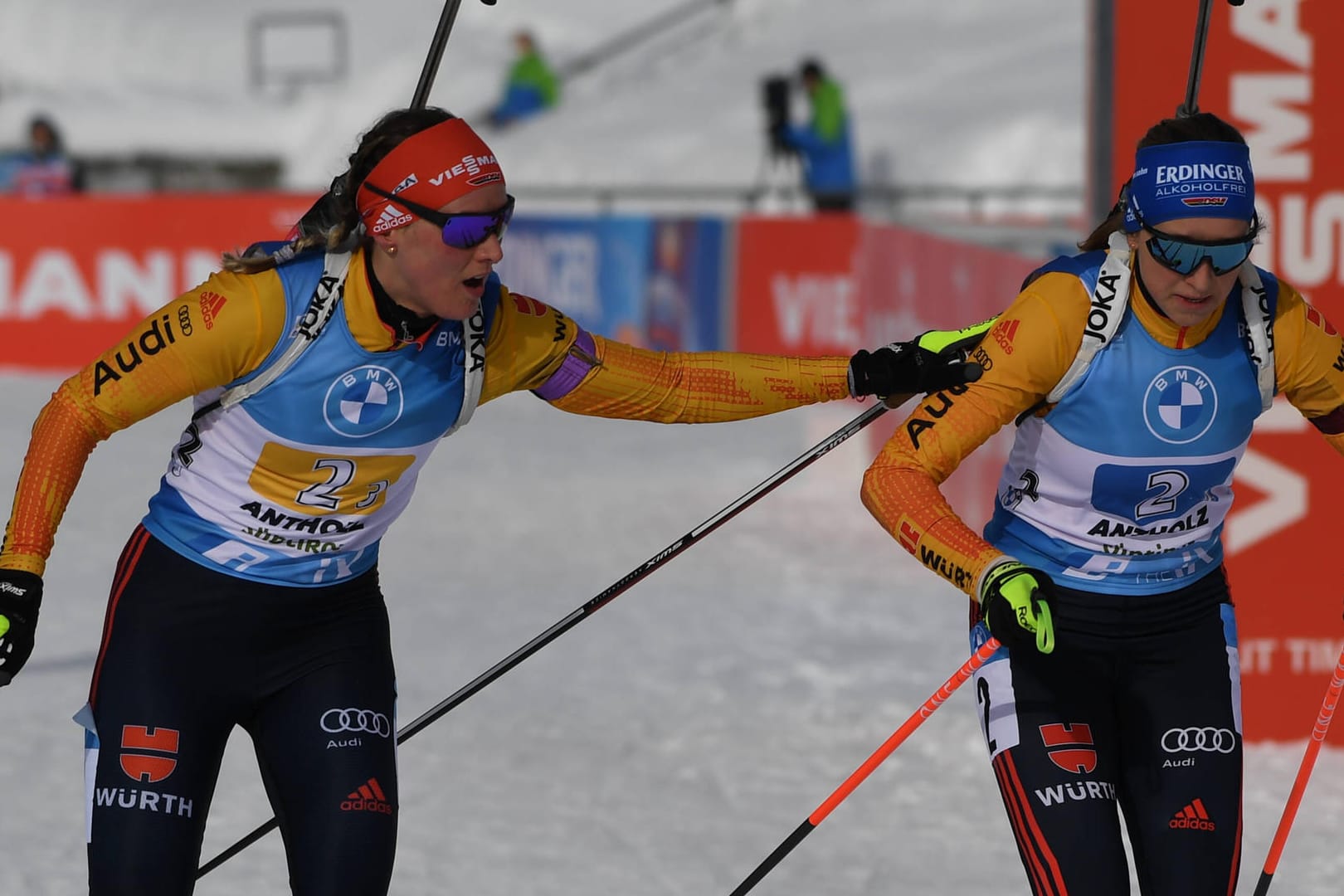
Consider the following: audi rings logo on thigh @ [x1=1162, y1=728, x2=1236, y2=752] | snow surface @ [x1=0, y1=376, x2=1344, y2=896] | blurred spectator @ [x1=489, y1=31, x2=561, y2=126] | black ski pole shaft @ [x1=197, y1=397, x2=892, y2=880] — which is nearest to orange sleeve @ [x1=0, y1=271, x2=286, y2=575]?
black ski pole shaft @ [x1=197, y1=397, x2=892, y2=880]

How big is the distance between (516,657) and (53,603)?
211 inches

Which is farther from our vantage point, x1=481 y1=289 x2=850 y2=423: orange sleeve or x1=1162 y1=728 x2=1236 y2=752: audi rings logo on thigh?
x1=481 y1=289 x2=850 y2=423: orange sleeve

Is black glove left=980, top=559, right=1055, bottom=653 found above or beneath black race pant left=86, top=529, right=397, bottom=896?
above

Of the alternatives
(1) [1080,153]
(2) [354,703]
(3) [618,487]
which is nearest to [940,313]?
(3) [618,487]

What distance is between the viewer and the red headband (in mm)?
3482

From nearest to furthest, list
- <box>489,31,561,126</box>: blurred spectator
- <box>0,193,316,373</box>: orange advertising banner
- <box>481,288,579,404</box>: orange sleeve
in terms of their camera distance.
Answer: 1. <box>481,288,579,404</box>: orange sleeve
2. <box>0,193,316,373</box>: orange advertising banner
3. <box>489,31,561,126</box>: blurred spectator

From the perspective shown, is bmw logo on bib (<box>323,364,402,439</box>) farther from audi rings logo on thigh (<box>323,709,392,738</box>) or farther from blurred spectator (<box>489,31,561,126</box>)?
blurred spectator (<box>489,31,561,126</box>)

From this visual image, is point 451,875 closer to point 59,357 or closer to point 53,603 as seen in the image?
point 53,603

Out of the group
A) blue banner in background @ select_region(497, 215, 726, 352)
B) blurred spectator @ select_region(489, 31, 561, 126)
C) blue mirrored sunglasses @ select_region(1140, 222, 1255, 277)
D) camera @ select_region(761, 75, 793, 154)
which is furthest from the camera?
blurred spectator @ select_region(489, 31, 561, 126)

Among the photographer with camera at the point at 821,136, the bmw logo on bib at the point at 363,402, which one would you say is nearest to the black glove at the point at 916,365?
the bmw logo on bib at the point at 363,402

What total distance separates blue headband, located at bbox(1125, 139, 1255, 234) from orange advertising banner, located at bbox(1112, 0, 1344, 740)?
112 inches

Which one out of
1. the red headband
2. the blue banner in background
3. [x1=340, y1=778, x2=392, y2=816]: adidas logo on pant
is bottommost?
the blue banner in background

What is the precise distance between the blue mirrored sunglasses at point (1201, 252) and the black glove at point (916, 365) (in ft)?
1.30

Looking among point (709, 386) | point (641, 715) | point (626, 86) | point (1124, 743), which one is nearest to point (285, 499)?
point (709, 386)
